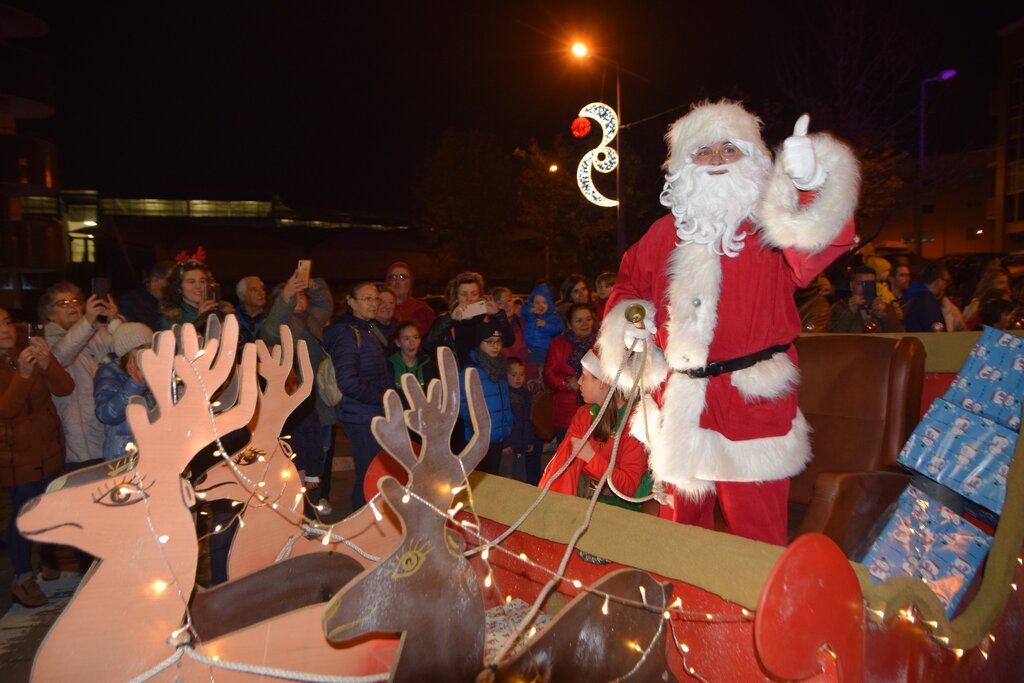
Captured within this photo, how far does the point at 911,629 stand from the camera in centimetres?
189

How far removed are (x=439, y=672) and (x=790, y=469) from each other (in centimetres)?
149

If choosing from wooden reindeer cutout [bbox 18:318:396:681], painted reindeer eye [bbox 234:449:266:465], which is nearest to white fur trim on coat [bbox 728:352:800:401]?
wooden reindeer cutout [bbox 18:318:396:681]

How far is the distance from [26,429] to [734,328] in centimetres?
383

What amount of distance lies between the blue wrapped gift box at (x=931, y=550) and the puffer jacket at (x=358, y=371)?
3.22m

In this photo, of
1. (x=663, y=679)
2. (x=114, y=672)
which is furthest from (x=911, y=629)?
(x=114, y=672)

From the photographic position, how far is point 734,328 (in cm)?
272

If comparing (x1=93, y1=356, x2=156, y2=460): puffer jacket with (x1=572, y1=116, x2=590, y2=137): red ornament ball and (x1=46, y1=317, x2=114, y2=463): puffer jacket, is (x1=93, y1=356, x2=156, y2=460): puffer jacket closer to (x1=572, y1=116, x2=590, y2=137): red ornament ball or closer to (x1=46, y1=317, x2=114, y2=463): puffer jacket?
(x1=46, y1=317, x2=114, y2=463): puffer jacket

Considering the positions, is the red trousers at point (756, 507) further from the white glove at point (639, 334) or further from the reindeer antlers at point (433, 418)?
the reindeer antlers at point (433, 418)

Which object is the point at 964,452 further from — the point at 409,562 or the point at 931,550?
the point at 409,562

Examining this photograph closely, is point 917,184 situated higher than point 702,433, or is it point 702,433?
point 917,184

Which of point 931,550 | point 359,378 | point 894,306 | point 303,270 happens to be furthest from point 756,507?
point 894,306

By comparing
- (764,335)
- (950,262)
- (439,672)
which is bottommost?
(439,672)

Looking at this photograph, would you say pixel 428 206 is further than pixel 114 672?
Yes

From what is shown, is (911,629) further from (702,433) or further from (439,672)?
(439,672)
